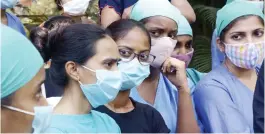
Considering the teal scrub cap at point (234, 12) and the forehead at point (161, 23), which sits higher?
the teal scrub cap at point (234, 12)

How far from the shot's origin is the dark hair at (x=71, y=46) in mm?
2662

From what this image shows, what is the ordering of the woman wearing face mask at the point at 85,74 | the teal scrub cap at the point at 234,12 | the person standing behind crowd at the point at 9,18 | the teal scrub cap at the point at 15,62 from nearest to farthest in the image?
the teal scrub cap at the point at 15,62, the woman wearing face mask at the point at 85,74, the teal scrub cap at the point at 234,12, the person standing behind crowd at the point at 9,18

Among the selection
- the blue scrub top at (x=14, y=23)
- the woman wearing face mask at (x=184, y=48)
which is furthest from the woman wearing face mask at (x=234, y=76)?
the blue scrub top at (x=14, y=23)

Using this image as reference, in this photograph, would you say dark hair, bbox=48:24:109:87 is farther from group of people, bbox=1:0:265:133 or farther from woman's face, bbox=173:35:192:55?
woman's face, bbox=173:35:192:55

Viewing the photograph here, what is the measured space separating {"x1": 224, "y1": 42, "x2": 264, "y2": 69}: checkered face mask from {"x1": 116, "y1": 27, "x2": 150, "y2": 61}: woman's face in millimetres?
536

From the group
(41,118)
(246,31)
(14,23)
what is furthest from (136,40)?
(14,23)

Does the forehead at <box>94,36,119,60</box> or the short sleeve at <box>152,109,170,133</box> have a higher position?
the forehead at <box>94,36,119,60</box>

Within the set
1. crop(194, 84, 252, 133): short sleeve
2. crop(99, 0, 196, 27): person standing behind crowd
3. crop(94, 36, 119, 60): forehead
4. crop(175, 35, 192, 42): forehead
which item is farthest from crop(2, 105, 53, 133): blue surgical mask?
crop(99, 0, 196, 27): person standing behind crowd

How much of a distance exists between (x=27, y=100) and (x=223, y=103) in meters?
1.31

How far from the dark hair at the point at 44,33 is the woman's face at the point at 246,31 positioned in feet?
3.30

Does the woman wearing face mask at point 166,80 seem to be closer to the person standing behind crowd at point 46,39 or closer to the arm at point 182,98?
the arm at point 182,98

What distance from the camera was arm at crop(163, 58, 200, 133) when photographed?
10.2 feet

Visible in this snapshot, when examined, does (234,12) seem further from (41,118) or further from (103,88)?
(41,118)

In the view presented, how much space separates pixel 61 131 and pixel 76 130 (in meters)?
0.08
